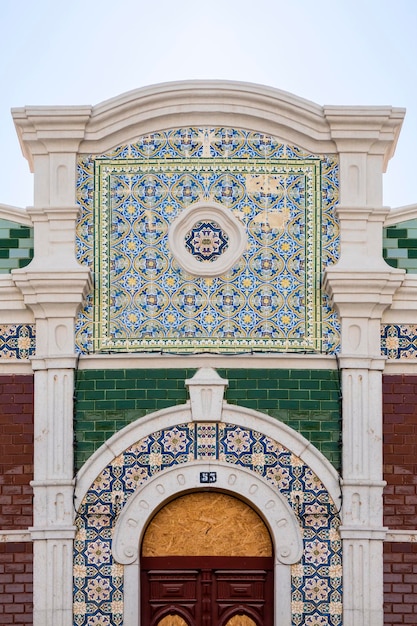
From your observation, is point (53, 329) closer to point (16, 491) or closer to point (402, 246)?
point (16, 491)

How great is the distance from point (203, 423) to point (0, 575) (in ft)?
8.78

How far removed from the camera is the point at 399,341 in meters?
16.2

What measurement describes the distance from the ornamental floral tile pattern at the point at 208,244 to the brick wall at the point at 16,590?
7.86 ft

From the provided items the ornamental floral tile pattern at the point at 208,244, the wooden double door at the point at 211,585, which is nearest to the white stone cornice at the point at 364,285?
the ornamental floral tile pattern at the point at 208,244

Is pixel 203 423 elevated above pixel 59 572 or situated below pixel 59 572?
above

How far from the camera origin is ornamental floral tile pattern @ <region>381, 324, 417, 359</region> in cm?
1620

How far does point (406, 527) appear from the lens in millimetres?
15859

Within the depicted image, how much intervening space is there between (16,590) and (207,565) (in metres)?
2.04

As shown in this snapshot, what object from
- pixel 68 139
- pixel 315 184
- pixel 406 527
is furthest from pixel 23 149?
pixel 406 527

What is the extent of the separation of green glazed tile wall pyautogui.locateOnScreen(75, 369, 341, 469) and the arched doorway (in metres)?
1.04

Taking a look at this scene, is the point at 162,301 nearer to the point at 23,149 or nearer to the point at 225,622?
the point at 23,149

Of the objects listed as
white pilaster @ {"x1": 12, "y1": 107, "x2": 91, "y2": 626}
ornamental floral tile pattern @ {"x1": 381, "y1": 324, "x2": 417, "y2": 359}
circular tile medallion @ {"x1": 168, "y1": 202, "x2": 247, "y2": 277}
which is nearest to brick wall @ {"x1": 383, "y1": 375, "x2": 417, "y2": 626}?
ornamental floral tile pattern @ {"x1": 381, "y1": 324, "x2": 417, "y2": 359}

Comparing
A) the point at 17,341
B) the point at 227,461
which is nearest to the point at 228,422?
the point at 227,461

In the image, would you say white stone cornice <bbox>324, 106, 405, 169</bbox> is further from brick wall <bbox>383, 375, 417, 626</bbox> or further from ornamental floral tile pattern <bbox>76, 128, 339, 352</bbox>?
brick wall <bbox>383, 375, 417, 626</bbox>
